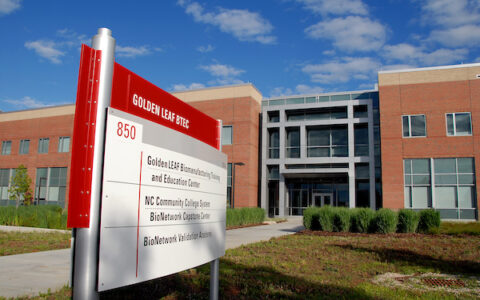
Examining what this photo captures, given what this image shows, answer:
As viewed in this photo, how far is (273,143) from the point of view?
36.6 metres

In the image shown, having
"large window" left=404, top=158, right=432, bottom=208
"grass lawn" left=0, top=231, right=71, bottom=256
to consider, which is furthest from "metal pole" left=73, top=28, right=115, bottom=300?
"large window" left=404, top=158, right=432, bottom=208

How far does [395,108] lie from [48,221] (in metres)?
25.7

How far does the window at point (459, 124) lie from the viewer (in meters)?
28.7

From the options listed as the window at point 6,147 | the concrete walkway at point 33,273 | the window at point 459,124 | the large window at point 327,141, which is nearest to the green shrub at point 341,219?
the concrete walkway at point 33,273

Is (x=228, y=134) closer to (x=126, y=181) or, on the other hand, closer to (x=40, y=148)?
(x=40, y=148)

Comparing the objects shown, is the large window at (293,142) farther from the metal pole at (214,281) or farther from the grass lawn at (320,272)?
the metal pole at (214,281)

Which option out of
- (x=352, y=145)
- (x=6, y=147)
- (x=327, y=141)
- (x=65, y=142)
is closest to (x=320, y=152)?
(x=327, y=141)

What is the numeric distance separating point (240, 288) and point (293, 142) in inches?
1219

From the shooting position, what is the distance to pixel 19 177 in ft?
126

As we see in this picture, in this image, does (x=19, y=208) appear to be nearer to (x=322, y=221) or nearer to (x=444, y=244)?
(x=322, y=221)

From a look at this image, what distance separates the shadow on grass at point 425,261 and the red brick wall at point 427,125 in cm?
2045

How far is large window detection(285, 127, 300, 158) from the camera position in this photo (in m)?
35.6

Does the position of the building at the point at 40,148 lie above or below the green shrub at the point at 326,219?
above

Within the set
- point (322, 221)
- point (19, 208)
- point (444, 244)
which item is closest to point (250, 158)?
point (322, 221)
